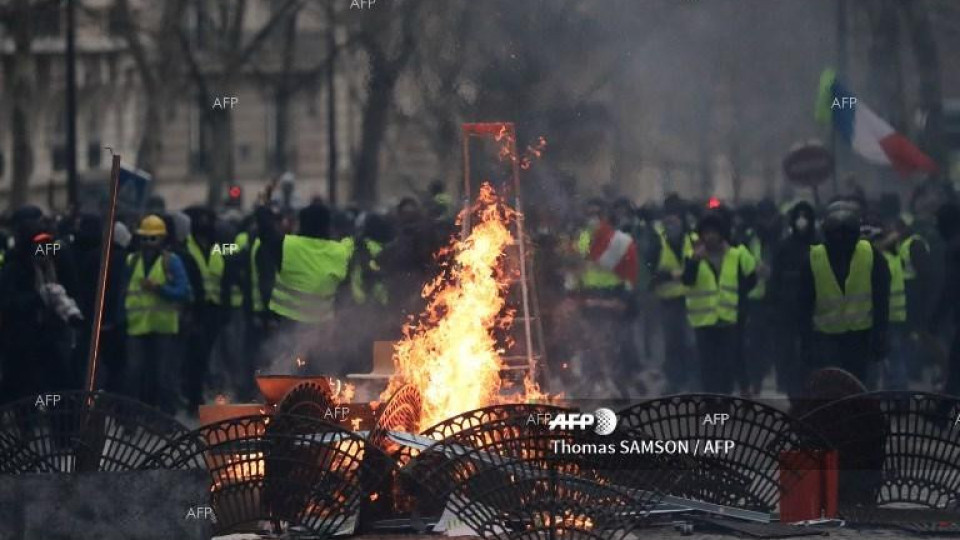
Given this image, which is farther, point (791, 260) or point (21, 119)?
point (21, 119)

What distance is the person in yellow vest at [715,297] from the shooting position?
687 inches

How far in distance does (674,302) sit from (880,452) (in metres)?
8.18

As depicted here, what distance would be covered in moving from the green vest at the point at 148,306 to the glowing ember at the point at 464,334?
16.2 ft

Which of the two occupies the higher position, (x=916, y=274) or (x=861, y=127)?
(x=861, y=127)

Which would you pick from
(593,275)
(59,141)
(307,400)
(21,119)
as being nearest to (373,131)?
(593,275)

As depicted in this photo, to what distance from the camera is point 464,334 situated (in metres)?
11.8

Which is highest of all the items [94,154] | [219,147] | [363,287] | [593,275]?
[94,154]

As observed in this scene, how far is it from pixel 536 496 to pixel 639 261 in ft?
32.2

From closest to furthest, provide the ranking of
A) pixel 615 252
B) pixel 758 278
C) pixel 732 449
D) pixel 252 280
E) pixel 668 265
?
pixel 732 449
pixel 615 252
pixel 252 280
pixel 758 278
pixel 668 265

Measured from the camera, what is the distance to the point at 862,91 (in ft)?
61.1

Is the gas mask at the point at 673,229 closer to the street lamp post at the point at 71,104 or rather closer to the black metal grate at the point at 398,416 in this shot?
the street lamp post at the point at 71,104

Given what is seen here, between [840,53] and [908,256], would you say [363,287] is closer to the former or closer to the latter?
[840,53]

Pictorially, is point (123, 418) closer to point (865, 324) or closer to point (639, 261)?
point (865, 324)

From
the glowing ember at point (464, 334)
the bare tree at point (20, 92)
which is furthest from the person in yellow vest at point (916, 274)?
the bare tree at point (20, 92)
